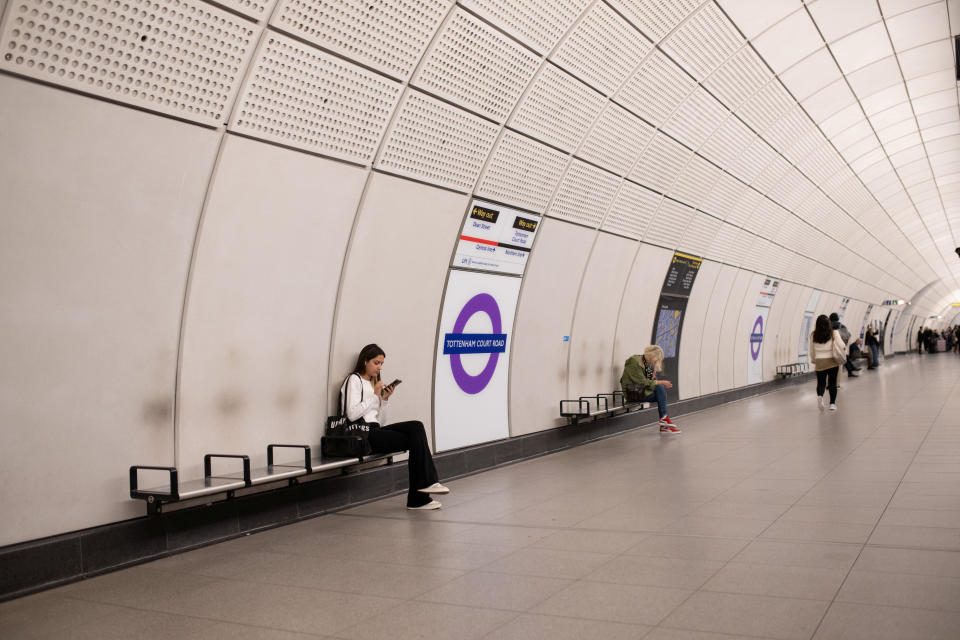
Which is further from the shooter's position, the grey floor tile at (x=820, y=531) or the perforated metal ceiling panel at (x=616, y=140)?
the perforated metal ceiling panel at (x=616, y=140)

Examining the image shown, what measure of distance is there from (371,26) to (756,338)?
1606 cm

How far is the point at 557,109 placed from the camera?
28.2ft

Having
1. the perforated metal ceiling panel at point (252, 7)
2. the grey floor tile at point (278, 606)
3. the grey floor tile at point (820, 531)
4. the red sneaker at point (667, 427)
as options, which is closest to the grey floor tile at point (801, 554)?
the grey floor tile at point (820, 531)

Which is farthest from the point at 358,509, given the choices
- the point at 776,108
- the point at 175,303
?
the point at 776,108

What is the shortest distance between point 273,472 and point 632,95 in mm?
6369

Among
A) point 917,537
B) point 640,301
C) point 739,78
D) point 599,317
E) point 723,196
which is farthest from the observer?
point 723,196

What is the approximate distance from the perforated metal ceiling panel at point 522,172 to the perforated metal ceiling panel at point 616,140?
0.53m

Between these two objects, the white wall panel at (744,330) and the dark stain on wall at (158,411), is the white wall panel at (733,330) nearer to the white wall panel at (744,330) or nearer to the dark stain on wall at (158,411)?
the white wall panel at (744,330)

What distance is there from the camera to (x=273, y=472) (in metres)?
5.94

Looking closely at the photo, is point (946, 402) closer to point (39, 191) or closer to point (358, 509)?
point (358, 509)

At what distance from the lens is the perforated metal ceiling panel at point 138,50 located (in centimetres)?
432

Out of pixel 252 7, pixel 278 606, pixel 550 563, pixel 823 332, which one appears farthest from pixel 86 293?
pixel 823 332

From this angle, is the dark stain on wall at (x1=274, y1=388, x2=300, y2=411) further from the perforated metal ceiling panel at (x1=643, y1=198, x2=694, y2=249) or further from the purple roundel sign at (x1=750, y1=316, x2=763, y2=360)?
the purple roundel sign at (x1=750, y1=316, x2=763, y2=360)

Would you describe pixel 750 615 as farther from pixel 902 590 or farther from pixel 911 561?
pixel 911 561
